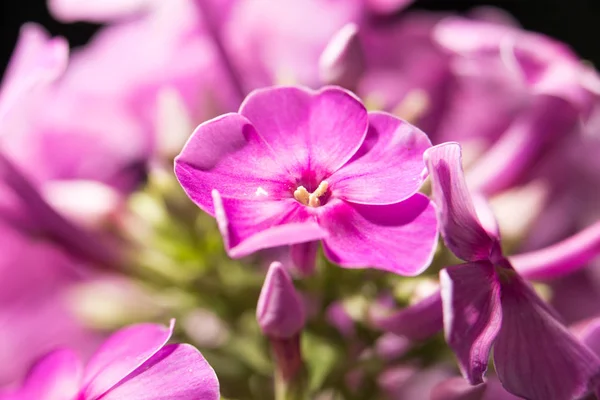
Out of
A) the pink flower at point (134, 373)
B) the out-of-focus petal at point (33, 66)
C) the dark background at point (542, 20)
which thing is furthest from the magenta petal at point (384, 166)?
the dark background at point (542, 20)

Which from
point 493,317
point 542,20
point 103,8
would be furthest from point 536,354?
point 542,20

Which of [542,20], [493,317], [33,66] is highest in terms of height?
[33,66]

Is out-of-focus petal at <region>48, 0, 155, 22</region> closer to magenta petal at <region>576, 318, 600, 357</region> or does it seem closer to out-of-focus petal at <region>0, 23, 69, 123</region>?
out-of-focus petal at <region>0, 23, 69, 123</region>

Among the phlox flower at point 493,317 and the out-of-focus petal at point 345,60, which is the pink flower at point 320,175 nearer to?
the phlox flower at point 493,317

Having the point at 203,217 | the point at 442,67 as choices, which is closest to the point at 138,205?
the point at 203,217

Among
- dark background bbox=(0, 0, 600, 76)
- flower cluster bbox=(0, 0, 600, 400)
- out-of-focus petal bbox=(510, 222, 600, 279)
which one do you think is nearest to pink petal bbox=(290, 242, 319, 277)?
flower cluster bbox=(0, 0, 600, 400)

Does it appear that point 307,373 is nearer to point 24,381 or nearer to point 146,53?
point 24,381

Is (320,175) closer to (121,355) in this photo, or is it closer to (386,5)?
(121,355)
